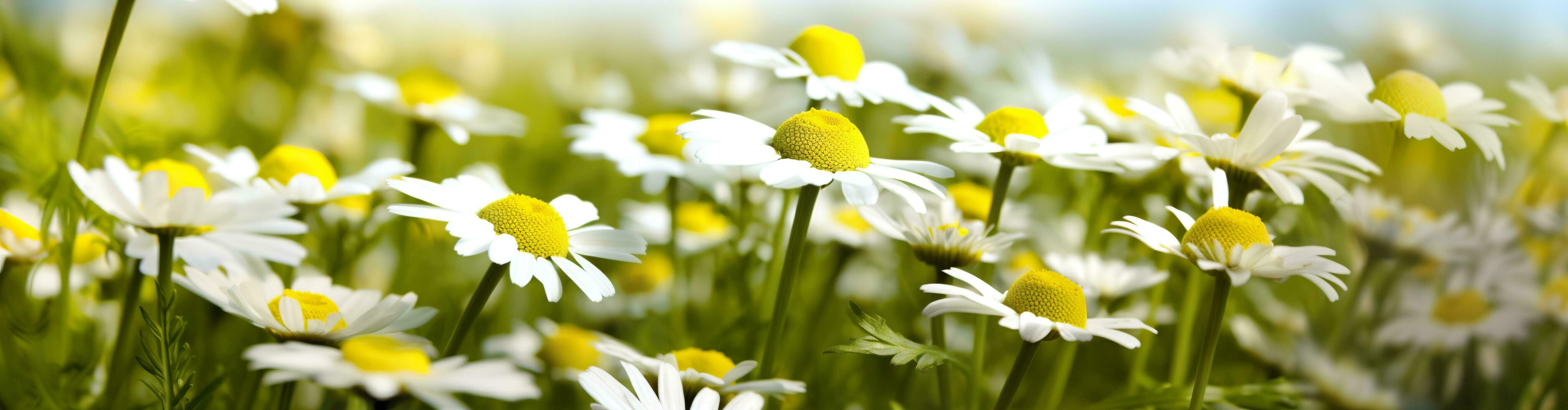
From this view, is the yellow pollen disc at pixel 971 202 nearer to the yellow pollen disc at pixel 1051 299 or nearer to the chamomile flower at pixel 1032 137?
the chamomile flower at pixel 1032 137

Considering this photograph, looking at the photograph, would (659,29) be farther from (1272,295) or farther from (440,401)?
(440,401)

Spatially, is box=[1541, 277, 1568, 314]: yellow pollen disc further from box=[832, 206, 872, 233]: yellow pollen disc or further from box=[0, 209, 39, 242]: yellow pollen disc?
box=[0, 209, 39, 242]: yellow pollen disc

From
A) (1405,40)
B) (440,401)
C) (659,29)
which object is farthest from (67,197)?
(1405,40)

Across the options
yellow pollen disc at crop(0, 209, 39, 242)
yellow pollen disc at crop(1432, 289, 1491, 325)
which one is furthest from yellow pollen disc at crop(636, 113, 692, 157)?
yellow pollen disc at crop(1432, 289, 1491, 325)

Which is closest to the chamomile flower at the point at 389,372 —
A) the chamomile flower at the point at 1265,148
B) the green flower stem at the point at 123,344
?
the green flower stem at the point at 123,344

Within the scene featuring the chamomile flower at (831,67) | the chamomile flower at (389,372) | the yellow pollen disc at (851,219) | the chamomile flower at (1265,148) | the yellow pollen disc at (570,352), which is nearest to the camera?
the chamomile flower at (389,372)

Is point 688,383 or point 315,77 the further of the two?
point 315,77

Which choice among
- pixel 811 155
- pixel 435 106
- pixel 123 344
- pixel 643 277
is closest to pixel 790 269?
pixel 811 155
